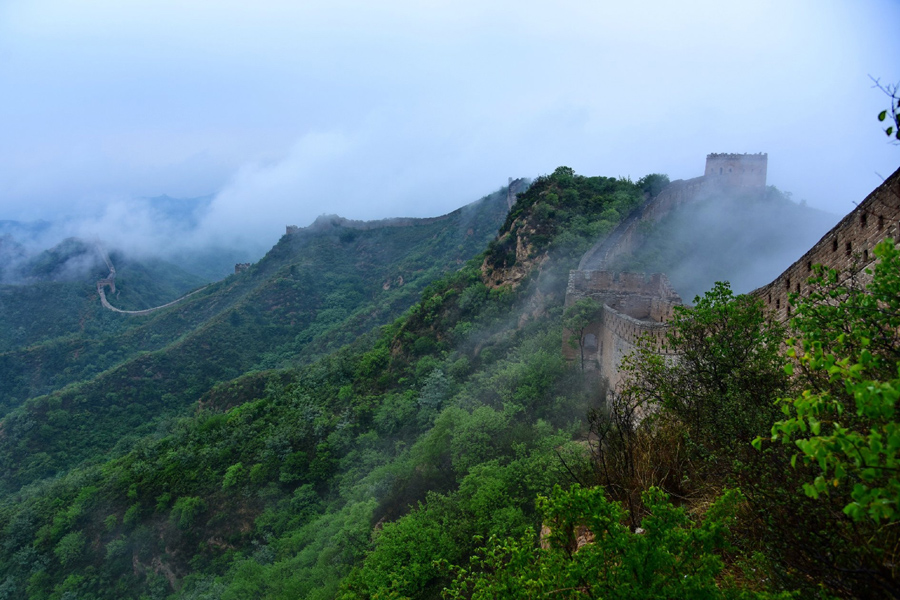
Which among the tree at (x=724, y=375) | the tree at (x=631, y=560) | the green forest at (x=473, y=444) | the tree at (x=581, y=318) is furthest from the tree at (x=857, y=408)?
the tree at (x=581, y=318)

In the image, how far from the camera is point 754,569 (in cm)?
482

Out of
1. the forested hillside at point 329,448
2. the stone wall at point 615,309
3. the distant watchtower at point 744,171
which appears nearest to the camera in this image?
the stone wall at point 615,309

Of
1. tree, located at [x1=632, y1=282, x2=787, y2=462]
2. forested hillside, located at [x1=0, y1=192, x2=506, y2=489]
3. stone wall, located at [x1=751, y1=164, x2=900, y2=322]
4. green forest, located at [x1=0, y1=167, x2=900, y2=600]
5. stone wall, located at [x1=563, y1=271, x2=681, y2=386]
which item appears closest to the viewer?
green forest, located at [x1=0, y1=167, x2=900, y2=600]

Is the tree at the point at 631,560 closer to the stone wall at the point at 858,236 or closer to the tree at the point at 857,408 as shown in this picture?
the tree at the point at 857,408

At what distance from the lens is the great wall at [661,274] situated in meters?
7.25

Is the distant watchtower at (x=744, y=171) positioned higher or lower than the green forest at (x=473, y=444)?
higher

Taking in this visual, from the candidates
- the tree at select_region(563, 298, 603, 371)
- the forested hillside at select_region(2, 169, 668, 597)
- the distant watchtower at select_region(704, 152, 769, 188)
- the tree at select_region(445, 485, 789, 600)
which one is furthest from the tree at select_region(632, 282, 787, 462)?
the distant watchtower at select_region(704, 152, 769, 188)

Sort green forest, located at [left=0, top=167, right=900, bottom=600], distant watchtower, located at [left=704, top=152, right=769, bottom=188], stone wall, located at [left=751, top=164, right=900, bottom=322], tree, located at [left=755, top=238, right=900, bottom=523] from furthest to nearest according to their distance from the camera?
distant watchtower, located at [left=704, top=152, right=769, bottom=188] → stone wall, located at [left=751, top=164, right=900, bottom=322] → green forest, located at [left=0, top=167, right=900, bottom=600] → tree, located at [left=755, top=238, right=900, bottom=523]

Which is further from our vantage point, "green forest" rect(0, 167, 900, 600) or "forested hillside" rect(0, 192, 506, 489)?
"forested hillside" rect(0, 192, 506, 489)

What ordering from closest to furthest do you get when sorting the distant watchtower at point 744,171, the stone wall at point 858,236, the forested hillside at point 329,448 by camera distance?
the stone wall at point 858,236
the forested hillside at point 329,448
the distant watchtower at point 744,171

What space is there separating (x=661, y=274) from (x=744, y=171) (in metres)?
24.2

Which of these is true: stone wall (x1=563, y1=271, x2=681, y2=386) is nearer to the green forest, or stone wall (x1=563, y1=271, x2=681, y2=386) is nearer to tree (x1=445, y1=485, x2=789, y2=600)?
the green forest

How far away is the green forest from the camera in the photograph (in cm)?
423

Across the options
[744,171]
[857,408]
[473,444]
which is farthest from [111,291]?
[857,408]
